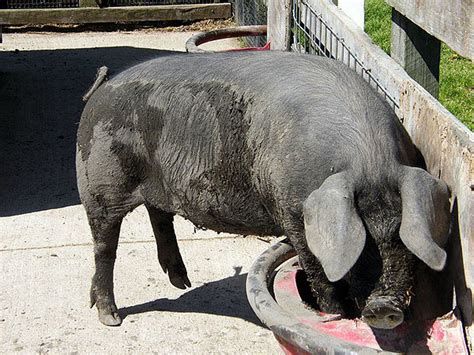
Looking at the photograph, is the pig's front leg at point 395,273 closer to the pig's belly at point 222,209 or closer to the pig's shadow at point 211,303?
the pig's belly at point 222,209

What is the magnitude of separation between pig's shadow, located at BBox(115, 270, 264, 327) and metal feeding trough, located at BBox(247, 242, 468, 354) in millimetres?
1390

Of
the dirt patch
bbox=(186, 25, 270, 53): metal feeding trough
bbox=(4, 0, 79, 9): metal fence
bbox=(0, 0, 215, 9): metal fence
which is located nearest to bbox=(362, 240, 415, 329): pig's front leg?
bbox=(186, 25, 270, 53): metal feeding trough

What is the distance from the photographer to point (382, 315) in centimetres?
271

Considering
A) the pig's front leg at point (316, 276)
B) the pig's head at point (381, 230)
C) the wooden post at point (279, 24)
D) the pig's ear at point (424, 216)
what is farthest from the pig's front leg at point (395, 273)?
the wooden post at point (279, 24)

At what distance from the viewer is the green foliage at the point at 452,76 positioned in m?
6.73

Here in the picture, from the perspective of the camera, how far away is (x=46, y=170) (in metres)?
6.63

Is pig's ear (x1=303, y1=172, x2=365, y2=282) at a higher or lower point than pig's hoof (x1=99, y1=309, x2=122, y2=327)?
higher

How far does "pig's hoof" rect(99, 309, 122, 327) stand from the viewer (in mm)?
4527

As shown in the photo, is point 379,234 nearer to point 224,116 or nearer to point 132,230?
point 224,116

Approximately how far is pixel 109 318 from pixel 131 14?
20.6 ft

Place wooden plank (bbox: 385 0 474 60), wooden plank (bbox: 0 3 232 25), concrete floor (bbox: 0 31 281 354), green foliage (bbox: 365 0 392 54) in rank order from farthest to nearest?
wooden plank (bbox: 0 3 232 25)
green foliage (bbox: 365 0 392 54)
concrete floor (bbox: 0 31 281 354)
wooden plank (bbox: 385 0 474 60)

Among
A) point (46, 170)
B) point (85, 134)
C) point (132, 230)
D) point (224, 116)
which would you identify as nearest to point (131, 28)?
point (46, 170)

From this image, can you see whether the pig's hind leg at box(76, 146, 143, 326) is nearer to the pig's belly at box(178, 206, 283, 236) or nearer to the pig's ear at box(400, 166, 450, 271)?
the pig's belly at box(178, 206, 283, 236)

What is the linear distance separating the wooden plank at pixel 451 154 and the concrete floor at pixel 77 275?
136cm
